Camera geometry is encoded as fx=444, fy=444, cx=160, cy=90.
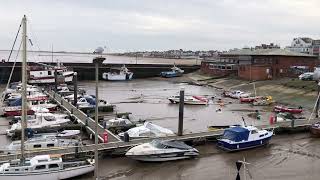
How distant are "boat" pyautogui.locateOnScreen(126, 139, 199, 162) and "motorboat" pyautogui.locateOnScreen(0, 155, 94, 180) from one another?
3601mm

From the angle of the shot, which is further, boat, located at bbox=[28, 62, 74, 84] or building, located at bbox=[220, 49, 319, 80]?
boat, located at bbox=[28, 62, 74, 84]

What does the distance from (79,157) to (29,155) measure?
3195 millimetres

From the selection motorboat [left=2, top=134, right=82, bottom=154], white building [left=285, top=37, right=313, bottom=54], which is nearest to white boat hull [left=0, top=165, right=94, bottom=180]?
motorboat [left=2, top=134, right=82, bottom=154]

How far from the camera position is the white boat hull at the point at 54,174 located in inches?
960

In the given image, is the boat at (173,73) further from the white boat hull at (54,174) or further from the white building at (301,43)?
the white boat hull at (54,174)

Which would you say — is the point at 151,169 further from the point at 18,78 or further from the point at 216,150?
the point at 18,78

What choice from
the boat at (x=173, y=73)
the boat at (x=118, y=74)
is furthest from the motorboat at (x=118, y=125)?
the boat at (x=173, y=73)

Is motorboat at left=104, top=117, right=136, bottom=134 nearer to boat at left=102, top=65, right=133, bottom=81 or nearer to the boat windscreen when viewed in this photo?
the boat windscreen

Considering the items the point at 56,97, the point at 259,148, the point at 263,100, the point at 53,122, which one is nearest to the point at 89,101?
the point at 56,97

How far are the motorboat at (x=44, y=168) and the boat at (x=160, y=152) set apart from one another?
11.8 ft

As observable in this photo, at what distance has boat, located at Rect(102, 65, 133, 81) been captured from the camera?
105m

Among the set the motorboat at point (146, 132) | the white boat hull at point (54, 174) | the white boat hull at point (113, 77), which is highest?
the white boat hull at point (113, 77)

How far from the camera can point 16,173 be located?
2441 centimetres

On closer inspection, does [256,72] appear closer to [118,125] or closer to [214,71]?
[214,71]
